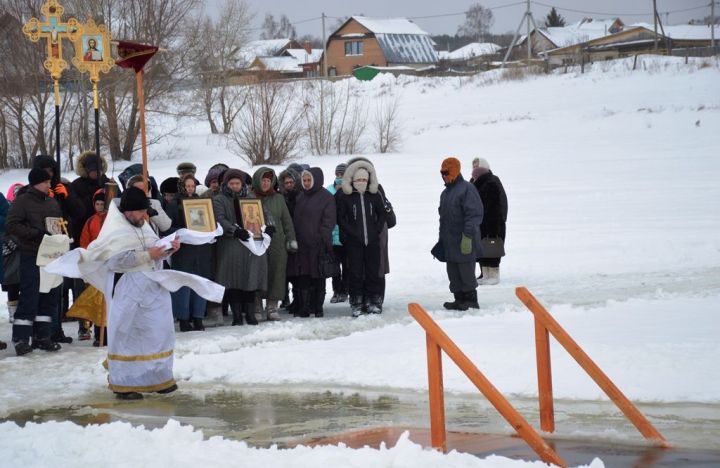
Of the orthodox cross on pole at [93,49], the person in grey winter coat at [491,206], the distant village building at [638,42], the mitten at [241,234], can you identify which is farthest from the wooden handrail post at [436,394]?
the distant village building at [638,42]

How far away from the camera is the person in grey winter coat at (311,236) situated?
14109 millimetres

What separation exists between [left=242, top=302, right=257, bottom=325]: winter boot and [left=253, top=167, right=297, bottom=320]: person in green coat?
0.36m

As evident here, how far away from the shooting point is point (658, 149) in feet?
121

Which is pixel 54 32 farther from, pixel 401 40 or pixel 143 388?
pixel 401 40

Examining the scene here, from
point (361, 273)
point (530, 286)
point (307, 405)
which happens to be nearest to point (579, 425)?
point (307, 405)

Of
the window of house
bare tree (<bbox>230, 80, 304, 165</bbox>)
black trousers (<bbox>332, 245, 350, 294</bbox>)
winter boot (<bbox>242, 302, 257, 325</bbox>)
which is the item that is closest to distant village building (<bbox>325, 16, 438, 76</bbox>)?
the window of house

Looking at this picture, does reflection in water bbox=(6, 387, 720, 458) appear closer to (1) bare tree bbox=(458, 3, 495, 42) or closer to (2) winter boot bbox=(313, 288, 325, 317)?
(2) winter boot bbox=(313, 288, 325, 317)

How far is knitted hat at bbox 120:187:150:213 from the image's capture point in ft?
31.7

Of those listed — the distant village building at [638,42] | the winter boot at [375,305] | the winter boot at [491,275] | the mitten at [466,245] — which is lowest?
the winter boot at [491,275]

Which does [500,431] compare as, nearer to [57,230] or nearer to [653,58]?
[57,230]

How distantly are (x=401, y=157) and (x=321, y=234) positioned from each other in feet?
81.4

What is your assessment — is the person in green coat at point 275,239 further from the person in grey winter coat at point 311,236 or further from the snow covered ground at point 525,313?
Result: the snow covered ground at point 525,313

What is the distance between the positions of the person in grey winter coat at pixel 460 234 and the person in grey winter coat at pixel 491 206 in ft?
8.00

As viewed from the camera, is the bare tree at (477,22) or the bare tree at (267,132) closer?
the bare tree at (267,132)
